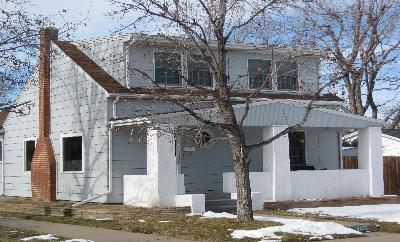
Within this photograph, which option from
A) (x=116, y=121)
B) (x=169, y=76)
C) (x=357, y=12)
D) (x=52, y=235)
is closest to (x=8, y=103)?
(x=116, y=121)

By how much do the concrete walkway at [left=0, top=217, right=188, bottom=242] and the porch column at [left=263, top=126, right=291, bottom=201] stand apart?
6934 mm

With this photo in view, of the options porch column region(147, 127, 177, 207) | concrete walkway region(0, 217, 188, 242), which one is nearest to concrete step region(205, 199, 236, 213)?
porch column region(147, 127, 177, 207)

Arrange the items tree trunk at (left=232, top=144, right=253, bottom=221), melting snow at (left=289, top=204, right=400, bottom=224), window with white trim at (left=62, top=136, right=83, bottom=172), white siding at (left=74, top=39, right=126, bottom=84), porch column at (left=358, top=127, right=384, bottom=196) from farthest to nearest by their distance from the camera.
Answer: window with white trim at (left=62, top=136, right=83, bottom=172)
porch column at (left=358, top=127, right=384, bottom=196)
white siding at (left=74, top=39, right=126, bottom=84)
melting snow at (left=289, top=204, right=400, bottom=224)
tree trunk at (left=232, top=144, right=253, bottom=221)

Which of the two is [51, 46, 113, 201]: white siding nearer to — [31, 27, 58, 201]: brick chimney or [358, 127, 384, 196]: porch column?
[31, 27, 58, 201]: brick chimney

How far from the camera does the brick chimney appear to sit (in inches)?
947

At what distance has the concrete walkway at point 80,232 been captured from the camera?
1405cm

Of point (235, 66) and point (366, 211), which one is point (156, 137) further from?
point (366, 211)

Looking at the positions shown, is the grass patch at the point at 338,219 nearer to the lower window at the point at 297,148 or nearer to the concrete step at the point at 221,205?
the concrete step at the point at 221,205

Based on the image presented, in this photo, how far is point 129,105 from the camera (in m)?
22.2

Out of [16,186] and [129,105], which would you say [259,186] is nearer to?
[129,105]

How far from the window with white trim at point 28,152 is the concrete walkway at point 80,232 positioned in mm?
7958

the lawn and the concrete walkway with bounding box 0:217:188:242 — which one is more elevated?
the lawn

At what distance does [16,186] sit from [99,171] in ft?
20.6

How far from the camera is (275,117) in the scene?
21.5 metres
